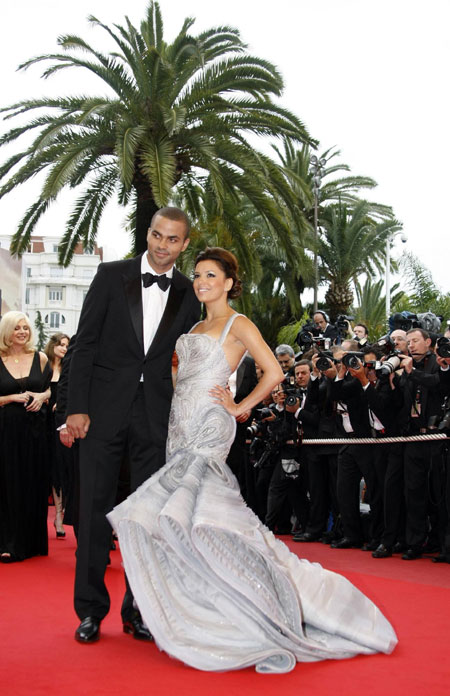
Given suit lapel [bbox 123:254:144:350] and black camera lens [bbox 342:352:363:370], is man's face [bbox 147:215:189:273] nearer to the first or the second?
suit lapel [bbox 123:254:144:350]

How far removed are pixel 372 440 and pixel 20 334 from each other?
3.15 meters

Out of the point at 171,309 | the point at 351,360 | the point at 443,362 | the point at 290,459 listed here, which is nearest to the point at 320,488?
the point at 290,459

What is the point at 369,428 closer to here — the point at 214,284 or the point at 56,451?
the point at 56,451

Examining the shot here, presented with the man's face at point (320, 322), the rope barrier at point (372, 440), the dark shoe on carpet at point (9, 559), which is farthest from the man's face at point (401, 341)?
the dark shoe on carpet at point (9, 559)

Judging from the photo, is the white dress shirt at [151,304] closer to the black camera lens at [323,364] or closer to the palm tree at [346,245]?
the black camera lens at [323,364]

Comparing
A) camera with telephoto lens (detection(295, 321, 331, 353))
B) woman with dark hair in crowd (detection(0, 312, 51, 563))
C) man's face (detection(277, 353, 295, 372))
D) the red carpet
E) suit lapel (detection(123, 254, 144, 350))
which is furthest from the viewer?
camera with telephoto lens (detection(295, 321, 331, 353))

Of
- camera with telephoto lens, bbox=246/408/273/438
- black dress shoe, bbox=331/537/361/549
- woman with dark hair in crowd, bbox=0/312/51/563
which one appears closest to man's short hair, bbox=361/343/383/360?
camera with telephoto lens, bbox=246/408/273/438

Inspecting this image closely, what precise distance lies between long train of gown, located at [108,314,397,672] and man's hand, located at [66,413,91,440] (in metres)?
0.44

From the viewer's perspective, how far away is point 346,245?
2377 cm

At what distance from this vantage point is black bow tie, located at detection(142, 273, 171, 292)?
165 inches

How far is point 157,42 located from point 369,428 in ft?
29.7

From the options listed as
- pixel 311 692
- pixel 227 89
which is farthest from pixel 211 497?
pixel 227 89

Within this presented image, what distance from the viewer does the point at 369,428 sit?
25.0 feet

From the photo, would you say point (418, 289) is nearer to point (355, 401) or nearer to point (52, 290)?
point (355, 401)
